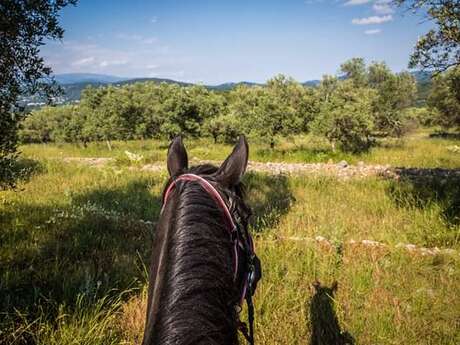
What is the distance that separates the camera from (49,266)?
425 cm

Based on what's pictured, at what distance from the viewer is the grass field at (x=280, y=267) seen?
3.12 metres

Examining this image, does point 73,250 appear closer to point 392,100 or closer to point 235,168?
point 235,168

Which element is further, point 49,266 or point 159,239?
point 49,266

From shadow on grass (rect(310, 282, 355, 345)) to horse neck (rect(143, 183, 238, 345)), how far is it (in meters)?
2.15

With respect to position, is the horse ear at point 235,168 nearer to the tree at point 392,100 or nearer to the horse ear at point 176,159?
the horse ear at point 176,159

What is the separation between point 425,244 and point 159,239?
18.0 ft

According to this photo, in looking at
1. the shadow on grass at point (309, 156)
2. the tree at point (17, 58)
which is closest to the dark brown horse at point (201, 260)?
the tree at point (17, 58)

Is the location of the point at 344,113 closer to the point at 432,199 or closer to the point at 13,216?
the point at 432,199

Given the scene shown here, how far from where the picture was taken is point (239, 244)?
150 cm

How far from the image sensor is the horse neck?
1122 mm

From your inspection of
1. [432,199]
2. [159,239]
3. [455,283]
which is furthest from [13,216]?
[432,199]

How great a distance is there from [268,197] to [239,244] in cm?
728

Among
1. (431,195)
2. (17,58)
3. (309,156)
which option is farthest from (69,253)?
(309,156)

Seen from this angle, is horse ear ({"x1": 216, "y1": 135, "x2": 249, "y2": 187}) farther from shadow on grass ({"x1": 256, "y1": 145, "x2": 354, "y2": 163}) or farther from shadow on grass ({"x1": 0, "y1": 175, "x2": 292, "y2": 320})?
shadow on grass ({"x1": 256, "y1": 145, "x2": 354, "y2": 163})
